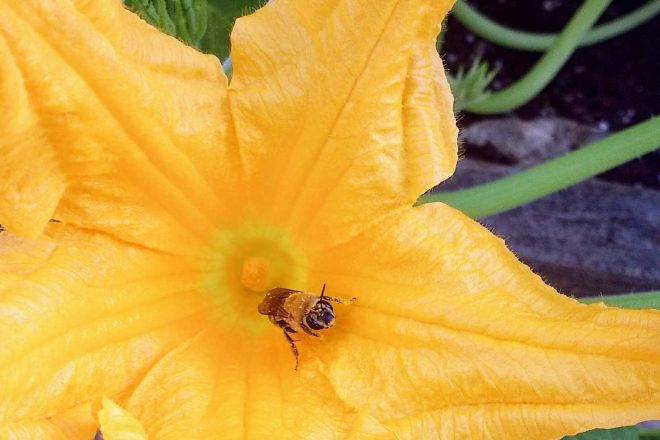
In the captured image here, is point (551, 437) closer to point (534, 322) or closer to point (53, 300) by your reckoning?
point (534, 322)

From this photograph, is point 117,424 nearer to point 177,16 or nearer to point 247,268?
point 247,268

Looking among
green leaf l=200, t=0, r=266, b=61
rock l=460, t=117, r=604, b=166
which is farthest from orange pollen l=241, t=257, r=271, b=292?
rock l=460, t=117, r=604, b=166

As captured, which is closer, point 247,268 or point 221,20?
point 247,268

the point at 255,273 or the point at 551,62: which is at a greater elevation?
the point at 255,273

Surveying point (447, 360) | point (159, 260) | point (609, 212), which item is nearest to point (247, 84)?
point (159, 260)

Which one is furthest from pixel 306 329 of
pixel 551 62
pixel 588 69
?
pixel 588 69
